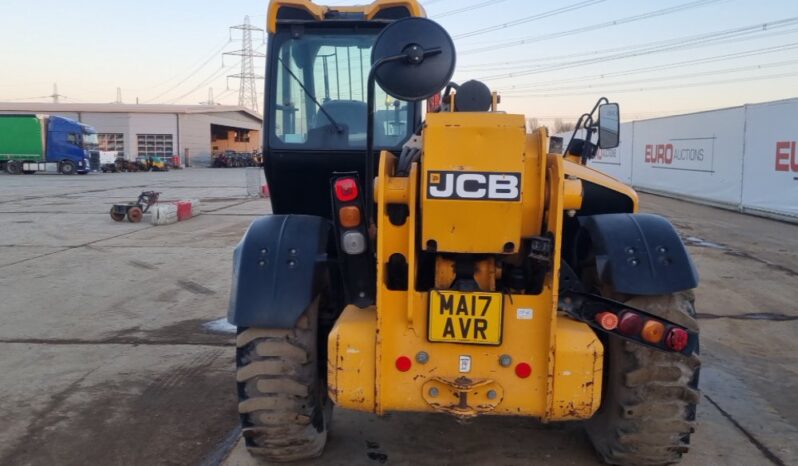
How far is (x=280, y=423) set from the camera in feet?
11.5

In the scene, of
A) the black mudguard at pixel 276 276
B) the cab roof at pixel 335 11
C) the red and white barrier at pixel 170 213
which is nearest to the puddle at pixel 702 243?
the cab roof at pixel 335 11

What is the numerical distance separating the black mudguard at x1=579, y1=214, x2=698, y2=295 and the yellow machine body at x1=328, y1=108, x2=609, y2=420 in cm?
34

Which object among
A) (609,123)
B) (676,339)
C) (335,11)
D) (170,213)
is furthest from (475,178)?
(170,213)

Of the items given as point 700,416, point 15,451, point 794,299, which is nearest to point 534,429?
point 700,416

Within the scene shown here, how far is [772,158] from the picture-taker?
16797 mm

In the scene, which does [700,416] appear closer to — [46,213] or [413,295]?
[413,295]

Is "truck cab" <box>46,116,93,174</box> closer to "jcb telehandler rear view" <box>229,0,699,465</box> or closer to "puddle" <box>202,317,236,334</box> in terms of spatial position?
"puddle" <box>202,317,236,334</box>

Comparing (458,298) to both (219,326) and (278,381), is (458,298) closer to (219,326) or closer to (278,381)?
(278,381)

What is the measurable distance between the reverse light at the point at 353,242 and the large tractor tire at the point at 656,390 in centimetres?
134

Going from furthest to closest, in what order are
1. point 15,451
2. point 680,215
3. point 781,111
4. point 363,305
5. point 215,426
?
point 680,215, point 781,111, point 215,426, point 15,451, point 363,305

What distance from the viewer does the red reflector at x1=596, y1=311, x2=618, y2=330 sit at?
126 inches

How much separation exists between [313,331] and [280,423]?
0.50m

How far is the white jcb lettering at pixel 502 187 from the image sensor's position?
2928 mm

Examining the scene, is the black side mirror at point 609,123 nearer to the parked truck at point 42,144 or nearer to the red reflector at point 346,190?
the red reflector at point 346,190
